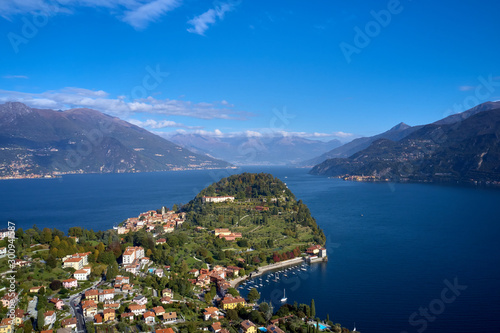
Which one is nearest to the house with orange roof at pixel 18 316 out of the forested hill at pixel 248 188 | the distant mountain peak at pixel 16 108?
the forested hill at pixel 248 188

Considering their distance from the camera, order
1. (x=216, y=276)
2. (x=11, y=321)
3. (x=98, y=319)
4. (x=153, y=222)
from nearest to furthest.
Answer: (x=11, y=321) < (x=98, y=319) < (x=216, y=276) < (x=153, y=222)

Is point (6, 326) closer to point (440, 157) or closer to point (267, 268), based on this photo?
point (267, 268)

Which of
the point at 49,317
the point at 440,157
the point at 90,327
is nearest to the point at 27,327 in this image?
the point at 49,317

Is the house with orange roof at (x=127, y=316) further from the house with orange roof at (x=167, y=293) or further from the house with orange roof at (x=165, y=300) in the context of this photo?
the house with orange roof at (x=167, y=293)

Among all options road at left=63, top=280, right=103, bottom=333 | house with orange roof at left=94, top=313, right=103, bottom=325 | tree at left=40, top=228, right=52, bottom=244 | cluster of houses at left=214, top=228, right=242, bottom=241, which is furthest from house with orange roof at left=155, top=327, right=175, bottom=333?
cluster of houses at left=214, top=228, right=242, bottom=241

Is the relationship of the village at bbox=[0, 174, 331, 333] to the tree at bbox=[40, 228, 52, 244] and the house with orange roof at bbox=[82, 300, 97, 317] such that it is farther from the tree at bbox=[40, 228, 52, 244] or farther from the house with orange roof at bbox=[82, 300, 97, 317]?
the tree at bbox=[40, 228, 52, 244]

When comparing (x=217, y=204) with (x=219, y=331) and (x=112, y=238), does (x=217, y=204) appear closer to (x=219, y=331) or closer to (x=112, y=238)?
(x=112, y=238)
